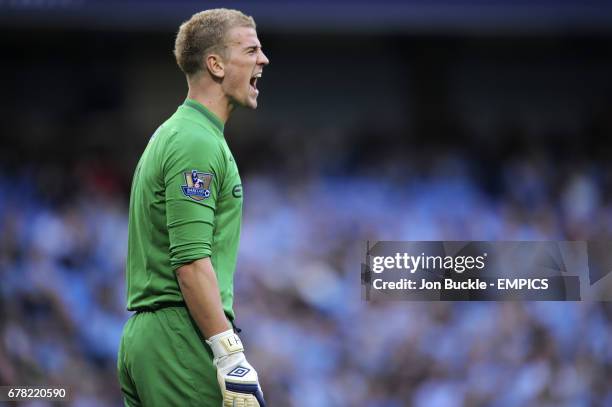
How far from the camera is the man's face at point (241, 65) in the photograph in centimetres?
303

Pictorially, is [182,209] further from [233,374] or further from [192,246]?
[233,374]

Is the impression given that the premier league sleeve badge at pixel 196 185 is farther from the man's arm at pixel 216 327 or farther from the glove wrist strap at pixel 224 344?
the glove wrist strap at pixel 224 344

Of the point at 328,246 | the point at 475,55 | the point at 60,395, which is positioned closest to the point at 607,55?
the point at 475,55

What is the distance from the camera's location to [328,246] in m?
8.55

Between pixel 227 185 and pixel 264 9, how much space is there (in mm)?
5438

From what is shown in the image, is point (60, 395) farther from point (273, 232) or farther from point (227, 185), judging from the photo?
point (227, 185)

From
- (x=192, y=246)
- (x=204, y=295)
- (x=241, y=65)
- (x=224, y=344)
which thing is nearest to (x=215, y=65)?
(x=241, y=65)

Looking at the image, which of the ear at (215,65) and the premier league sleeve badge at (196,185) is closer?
the premier league sleeve badge at (196,185)

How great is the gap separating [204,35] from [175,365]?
3.24ft

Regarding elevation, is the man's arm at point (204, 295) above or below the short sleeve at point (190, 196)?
below

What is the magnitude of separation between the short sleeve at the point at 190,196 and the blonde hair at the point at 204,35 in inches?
12.9

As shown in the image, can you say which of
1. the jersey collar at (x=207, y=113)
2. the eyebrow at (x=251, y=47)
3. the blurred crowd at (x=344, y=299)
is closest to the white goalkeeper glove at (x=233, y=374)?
the jersey collar at (x=207, y=113)

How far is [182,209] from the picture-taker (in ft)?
8.99

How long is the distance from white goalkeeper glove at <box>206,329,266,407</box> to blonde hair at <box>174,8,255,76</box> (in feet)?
2.80
